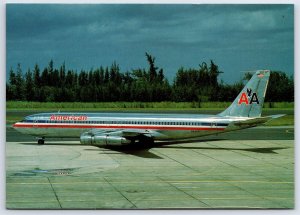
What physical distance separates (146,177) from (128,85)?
5.61 metres

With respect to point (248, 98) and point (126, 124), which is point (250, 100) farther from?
point (126, 124)

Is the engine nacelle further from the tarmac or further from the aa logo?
the aa logo

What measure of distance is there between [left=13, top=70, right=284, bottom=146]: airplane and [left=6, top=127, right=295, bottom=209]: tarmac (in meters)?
1.06

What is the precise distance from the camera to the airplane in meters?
29.3

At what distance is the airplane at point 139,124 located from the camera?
1154 inches

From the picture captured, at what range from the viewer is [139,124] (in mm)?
30359

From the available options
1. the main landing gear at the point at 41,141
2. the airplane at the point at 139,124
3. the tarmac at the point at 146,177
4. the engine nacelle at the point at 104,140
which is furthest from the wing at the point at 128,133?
the main landing gear at the point at 41,141

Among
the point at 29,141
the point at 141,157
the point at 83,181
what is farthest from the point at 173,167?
the point at 29,141

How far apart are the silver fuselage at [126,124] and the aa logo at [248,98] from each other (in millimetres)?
1820

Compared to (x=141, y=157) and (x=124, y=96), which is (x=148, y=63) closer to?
(x=124, y=96)

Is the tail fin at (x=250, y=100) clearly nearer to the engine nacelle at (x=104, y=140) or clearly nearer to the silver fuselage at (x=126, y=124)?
the silver fuselage at (x=126, y=124)

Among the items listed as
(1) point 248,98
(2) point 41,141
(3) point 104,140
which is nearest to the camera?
(3) point 104,140

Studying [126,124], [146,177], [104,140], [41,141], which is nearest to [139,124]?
[126,124]

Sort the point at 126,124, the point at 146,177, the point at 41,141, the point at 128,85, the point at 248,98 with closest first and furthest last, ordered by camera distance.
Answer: the point at 146,177
the point at 128,85
the point at 248,98
the point at 126,124
the point at 41,141
